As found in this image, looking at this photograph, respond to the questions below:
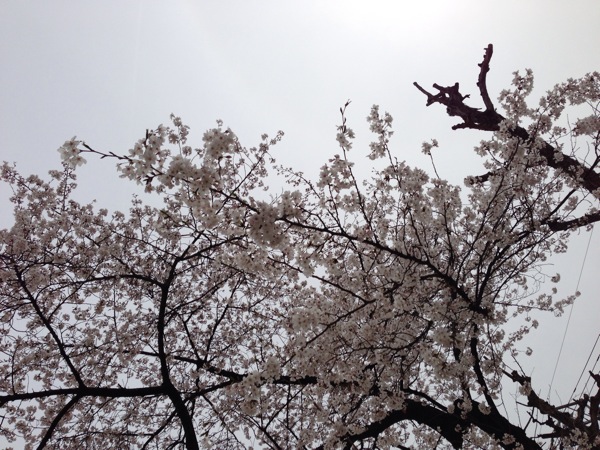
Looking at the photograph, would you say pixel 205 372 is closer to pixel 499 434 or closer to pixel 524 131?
pixel 499 434

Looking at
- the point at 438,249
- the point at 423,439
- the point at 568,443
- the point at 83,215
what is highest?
the point at 83,215

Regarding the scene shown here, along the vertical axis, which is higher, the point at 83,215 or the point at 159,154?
the point at 83,215

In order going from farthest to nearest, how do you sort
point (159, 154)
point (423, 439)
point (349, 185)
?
1. point (423, 439)
2. point (349, 185)
3. point (159, 154)

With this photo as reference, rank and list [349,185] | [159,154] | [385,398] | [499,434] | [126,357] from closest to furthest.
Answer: [159,154]
[349,185]
[385,398]
[499,434]
[126,357]

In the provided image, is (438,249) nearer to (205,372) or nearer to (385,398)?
(385,398)

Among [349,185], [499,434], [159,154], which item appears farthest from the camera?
[499,434]

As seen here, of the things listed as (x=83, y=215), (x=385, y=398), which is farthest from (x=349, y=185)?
(x=83, y=215)

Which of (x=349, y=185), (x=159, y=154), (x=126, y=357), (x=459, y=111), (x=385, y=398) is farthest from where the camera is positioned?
(x=459, y=111)

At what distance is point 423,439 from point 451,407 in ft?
5.39

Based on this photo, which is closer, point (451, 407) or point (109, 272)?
point (451, 407)

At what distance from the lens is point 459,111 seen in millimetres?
9805

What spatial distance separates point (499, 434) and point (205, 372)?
4.96 m

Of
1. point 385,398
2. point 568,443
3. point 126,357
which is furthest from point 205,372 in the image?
point 568,443

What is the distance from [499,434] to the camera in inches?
241
